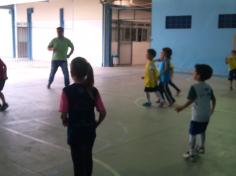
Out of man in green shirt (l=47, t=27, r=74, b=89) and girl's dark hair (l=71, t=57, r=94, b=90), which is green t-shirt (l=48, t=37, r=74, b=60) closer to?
man in green shirt (l=47, t=27, r=74, b=89)

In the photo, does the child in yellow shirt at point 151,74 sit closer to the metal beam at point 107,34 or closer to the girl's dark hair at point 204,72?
the girl's dark hair at point 204,72

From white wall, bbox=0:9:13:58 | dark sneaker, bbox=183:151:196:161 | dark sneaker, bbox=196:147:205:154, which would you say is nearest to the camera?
dark sneaker, bbox=183:151:196:161

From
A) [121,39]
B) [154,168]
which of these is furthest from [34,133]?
[121,39]

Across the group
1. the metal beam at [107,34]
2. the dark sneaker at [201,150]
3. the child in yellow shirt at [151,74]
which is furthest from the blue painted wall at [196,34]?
the dark sneaker at [201,150]

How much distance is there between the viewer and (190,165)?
4.10 m

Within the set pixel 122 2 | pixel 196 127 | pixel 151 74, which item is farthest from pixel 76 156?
pixel 122 2

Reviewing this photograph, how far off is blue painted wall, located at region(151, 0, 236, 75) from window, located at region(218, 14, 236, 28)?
0.12 meters

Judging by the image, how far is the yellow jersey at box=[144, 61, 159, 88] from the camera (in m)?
7.23

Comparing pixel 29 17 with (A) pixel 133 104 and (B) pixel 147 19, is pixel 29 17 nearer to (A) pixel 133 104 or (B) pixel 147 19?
(B) pixel 147 19

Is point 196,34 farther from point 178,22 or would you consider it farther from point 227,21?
point 227,21

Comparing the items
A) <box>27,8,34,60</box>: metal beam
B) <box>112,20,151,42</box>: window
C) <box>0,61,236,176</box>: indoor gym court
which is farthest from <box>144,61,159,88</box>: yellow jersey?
<box>27,8,34,60</box>: metal beam

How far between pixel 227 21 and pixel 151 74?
7.79m

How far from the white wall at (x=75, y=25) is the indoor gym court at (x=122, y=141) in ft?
32.7

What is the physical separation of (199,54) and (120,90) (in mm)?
6009
